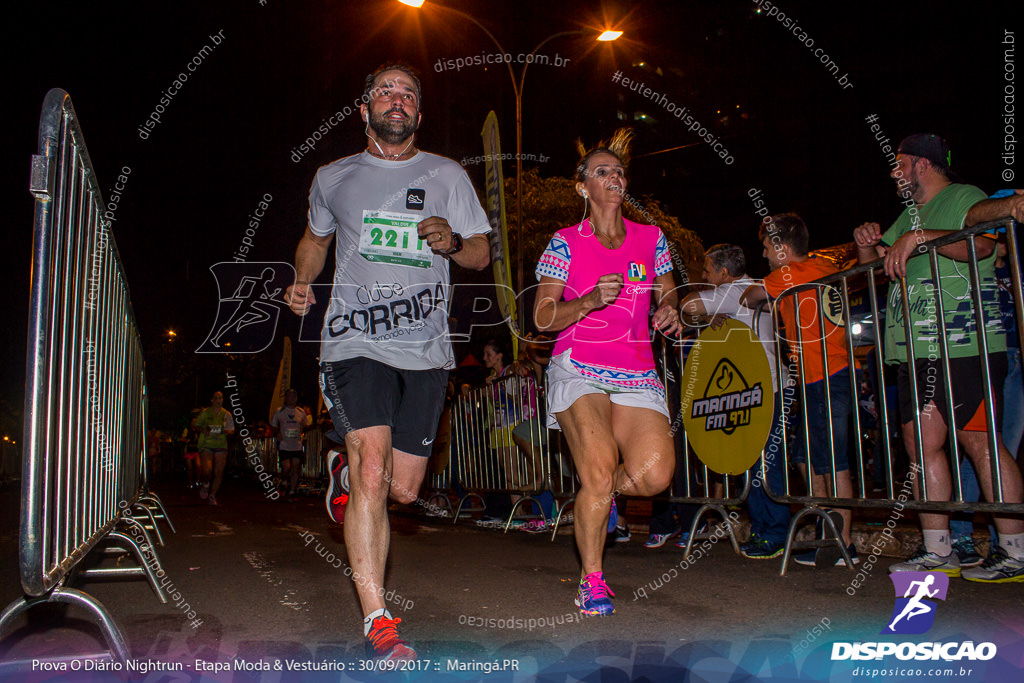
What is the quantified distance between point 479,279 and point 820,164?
9489mm

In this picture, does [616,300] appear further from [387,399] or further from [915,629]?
[915,629]

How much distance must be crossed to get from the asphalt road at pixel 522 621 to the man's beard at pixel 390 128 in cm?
223

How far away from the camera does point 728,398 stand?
5289 mm

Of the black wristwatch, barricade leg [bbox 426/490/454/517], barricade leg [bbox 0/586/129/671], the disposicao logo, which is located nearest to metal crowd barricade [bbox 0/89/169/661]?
barricade leg [bbox 0/586/129/671]

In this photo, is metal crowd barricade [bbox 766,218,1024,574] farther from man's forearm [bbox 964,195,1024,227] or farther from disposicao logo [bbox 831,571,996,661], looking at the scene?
disposicao logo [bbox 831,571,996,661]

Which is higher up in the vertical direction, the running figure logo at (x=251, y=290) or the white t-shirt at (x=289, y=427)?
the running figure logo at (x=251, y=290)

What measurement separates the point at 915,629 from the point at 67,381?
3215mm

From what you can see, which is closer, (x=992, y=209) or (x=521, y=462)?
(x=992, y=209)

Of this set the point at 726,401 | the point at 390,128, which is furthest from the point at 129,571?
the point at 726,401

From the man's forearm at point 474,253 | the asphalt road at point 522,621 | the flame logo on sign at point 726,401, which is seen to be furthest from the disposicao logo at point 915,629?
the man's forearm at point 474,253

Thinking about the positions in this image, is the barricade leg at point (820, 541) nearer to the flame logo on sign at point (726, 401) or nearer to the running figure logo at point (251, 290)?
the flame logo on sign at point (726, 401)

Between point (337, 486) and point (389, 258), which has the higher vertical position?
point (389, 258)

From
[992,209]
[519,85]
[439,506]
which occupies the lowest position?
[439,506]

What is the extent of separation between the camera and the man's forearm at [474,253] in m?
3.52
